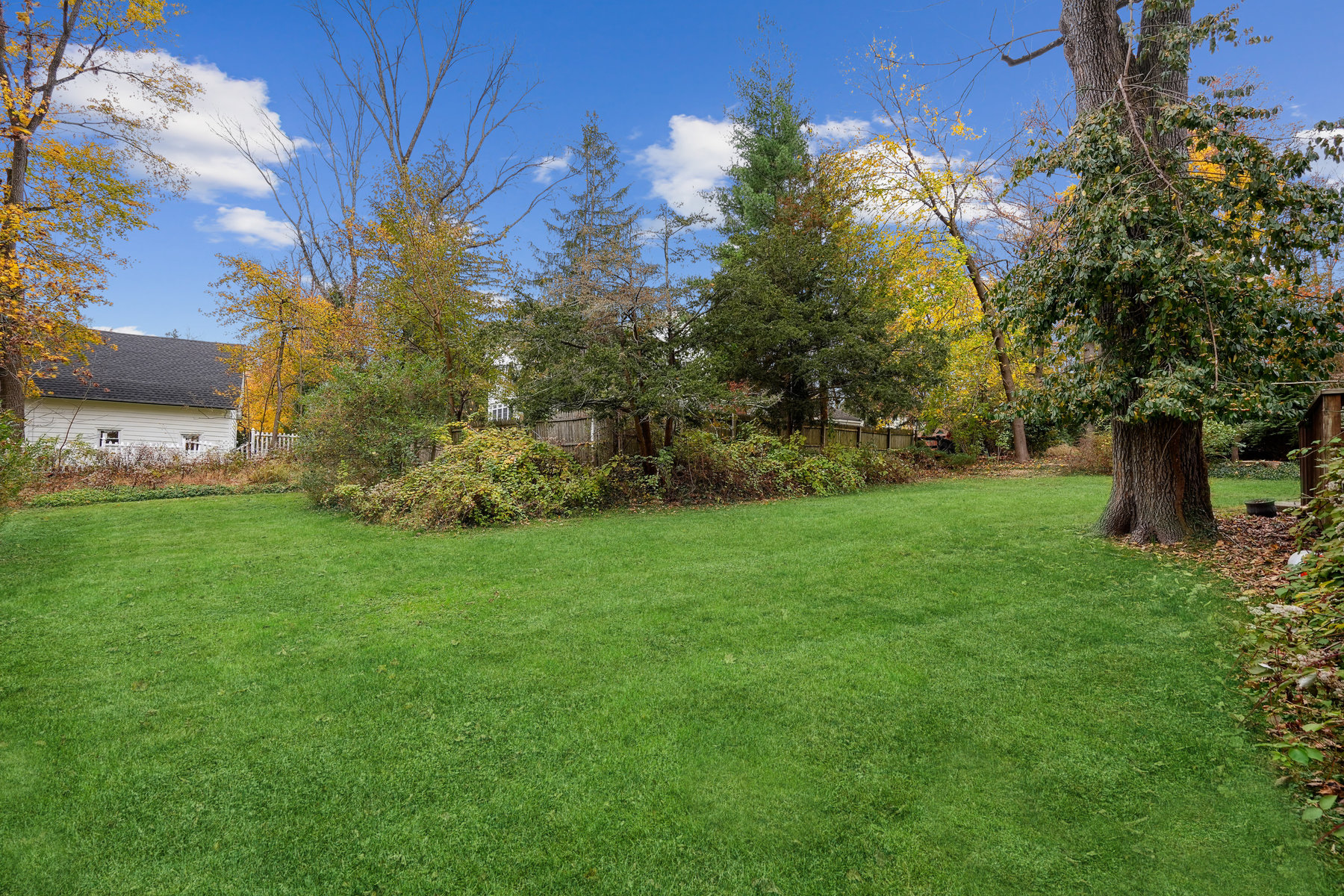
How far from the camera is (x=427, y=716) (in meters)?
2.88

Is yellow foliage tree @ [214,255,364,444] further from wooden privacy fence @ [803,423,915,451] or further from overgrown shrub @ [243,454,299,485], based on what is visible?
wooden privacy fence @ [803,423,915,451]

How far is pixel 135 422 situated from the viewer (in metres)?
19.1

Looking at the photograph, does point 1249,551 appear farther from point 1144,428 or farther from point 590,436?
point 590,436

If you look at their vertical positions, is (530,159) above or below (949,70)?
above

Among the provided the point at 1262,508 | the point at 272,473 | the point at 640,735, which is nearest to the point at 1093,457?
the point at 1262,508

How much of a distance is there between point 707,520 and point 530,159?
44.5 feet

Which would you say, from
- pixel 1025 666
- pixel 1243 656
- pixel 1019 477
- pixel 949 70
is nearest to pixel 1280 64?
pixel 949 70

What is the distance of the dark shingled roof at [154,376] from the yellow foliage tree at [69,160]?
7.16 metres

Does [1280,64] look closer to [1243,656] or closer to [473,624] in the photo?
[1243,656]

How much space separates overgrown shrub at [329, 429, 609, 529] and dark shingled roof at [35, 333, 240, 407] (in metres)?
14.5

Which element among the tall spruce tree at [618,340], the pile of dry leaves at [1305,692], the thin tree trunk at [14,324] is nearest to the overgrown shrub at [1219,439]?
the tall spruce tree at [618,340]

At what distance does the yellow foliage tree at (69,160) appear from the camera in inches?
415

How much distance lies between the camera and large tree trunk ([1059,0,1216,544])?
18.9ft

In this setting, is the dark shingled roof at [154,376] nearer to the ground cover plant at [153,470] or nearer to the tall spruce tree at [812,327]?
the ground cover plant at [153,470]
